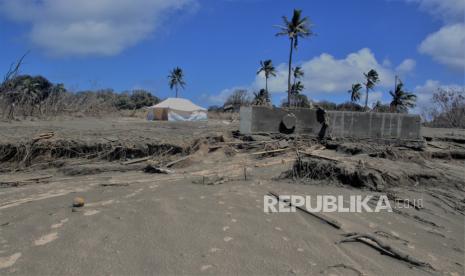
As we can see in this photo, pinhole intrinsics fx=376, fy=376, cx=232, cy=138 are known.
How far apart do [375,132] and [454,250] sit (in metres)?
9.02

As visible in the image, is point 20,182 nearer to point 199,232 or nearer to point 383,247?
point 199,232

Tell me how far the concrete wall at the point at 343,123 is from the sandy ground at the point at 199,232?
5.68 m

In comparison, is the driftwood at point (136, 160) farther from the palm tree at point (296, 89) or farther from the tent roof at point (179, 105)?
the palm tree at point (296, 89)

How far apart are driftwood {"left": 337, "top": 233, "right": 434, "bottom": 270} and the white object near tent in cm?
3273

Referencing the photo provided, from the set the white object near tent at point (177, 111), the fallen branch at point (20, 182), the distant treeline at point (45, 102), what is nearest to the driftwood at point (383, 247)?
the fallen branch at point (20, 182)

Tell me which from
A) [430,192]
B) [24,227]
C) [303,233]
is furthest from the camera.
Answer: [430,192]

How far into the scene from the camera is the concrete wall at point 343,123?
1343 centimetres

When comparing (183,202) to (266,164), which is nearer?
(183,202)

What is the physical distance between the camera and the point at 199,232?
Result: 461cm

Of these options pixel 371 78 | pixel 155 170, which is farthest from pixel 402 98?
pixel 155 170

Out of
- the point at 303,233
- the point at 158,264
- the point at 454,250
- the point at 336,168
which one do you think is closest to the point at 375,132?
the point at 336,168

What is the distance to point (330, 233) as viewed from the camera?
500 centimetres

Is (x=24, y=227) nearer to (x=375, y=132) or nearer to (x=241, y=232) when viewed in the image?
(x=241, y=232)

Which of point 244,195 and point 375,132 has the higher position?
point 375,132
